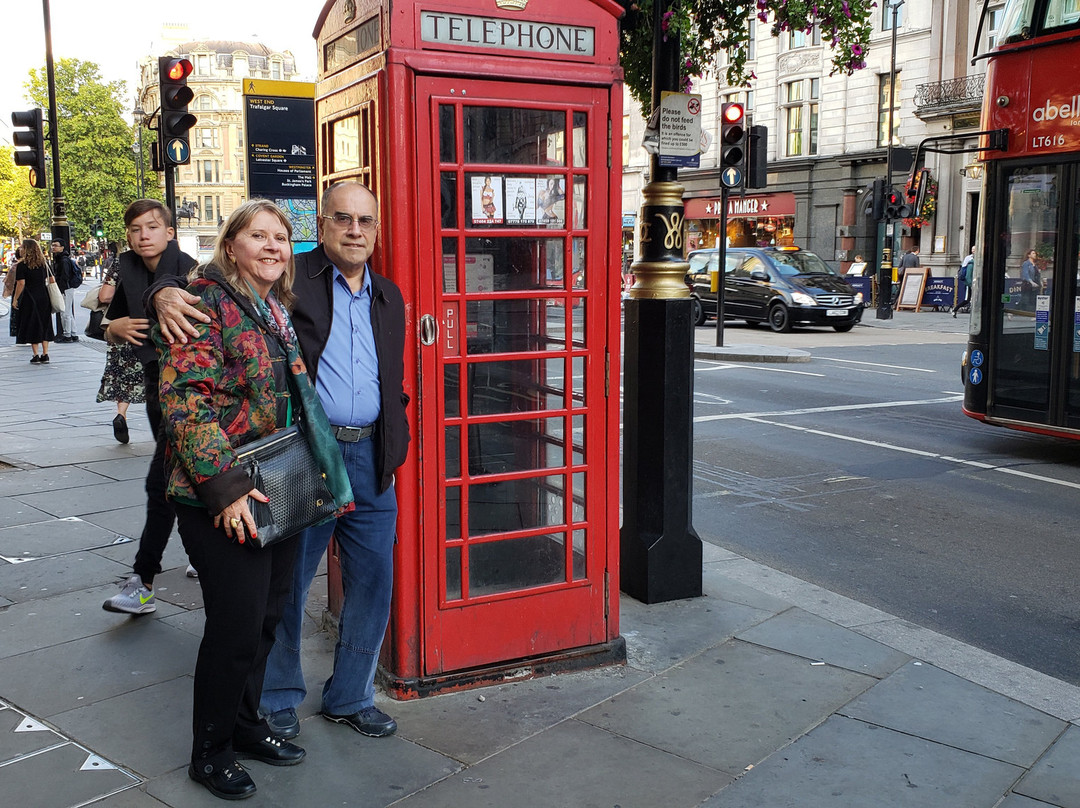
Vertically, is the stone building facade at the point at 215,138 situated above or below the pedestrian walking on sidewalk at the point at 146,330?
above

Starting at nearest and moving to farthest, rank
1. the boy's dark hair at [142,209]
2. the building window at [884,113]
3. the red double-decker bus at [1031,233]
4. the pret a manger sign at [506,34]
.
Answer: the pret a manger sign at [506,34]
the boy's dark hair at [142,209]
the red double-decker bus at [1031,233]
the building window at [884,113]

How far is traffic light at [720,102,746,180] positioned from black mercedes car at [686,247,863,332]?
21.7 feet

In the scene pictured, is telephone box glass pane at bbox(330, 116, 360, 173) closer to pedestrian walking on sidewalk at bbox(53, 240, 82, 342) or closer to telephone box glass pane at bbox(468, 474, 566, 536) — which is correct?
telephone box glass pane at bbox(468, 474, 566, 536)

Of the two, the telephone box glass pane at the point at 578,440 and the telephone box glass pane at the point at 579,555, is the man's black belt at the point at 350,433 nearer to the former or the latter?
the telephone box glass pane at the point at 578,440

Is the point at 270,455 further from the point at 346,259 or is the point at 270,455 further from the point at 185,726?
the point at 185,726

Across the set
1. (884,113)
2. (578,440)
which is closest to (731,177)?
(578,440)

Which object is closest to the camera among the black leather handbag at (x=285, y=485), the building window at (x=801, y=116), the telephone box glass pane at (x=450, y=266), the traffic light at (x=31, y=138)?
the black leather handbag at (x=285, y=485)

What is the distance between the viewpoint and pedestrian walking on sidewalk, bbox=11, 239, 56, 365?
628 inches

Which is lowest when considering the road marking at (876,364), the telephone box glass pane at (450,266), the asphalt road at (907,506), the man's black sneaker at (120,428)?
the asphalt road at (907,506)

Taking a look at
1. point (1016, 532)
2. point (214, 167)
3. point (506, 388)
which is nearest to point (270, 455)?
point (506, 388)

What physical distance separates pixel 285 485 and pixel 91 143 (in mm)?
68206

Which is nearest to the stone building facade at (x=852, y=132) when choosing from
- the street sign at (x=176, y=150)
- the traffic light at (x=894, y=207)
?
the traffic light at (x=894, y=207)

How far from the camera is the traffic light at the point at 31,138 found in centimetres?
1700

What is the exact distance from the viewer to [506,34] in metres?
3.77
